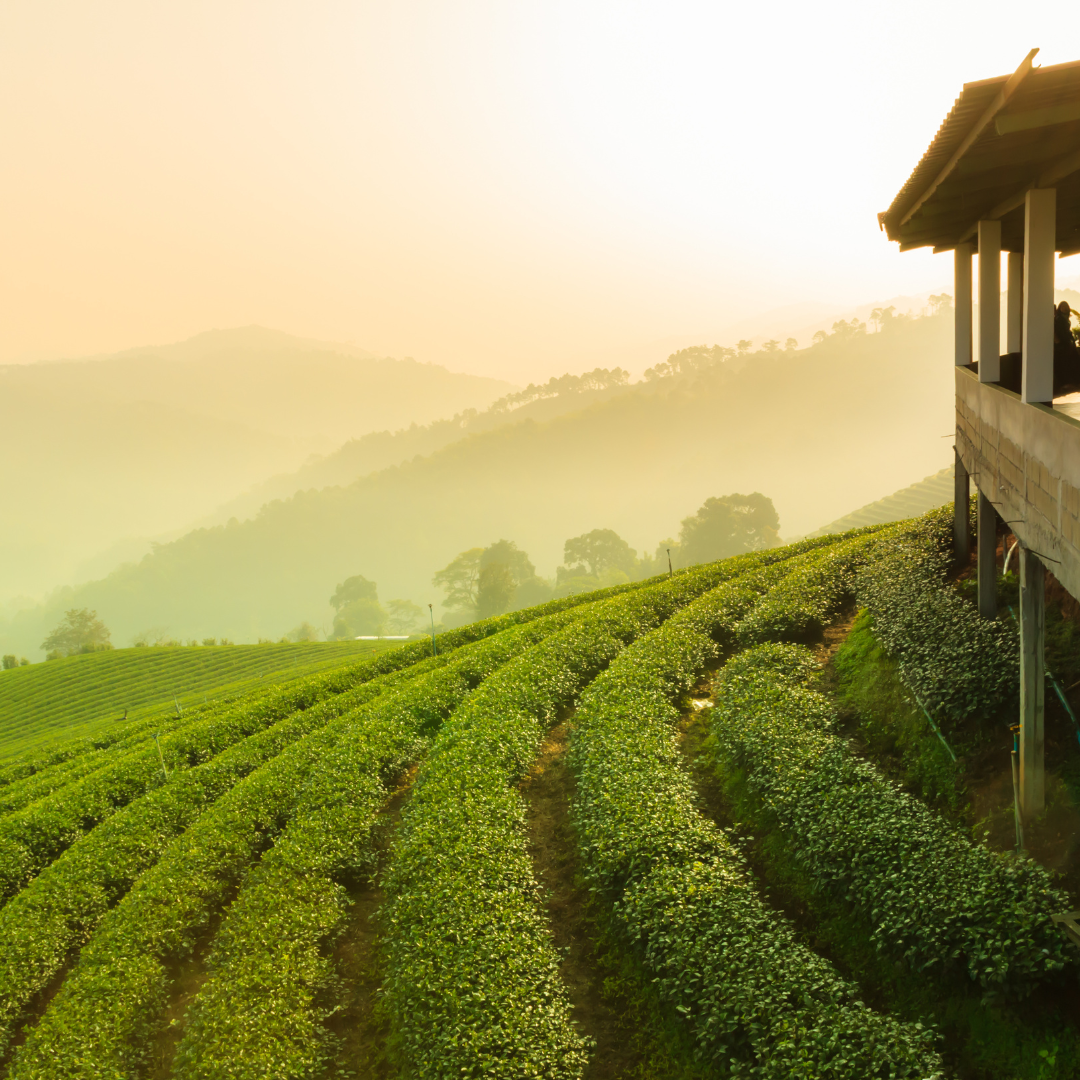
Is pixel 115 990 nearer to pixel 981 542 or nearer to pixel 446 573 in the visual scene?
pixel 981 542

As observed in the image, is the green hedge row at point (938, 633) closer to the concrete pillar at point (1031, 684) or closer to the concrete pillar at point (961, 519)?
the concrete pillar at point (961, 519)

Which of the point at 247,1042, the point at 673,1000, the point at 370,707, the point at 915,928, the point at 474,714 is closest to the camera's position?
the point at 915,928

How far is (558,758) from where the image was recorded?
1620 centimetres

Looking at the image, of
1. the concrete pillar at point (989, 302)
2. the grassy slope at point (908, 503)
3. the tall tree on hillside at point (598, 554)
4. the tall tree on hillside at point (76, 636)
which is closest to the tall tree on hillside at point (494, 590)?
the tall tree on hillside at point (598, 554)

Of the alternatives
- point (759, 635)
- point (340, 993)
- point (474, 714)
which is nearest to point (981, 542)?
point (759, 635)

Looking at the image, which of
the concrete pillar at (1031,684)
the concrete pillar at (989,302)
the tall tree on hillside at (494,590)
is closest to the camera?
the concrete pillar at (1031,684)

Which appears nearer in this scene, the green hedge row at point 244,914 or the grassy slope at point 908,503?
the green hedge row at point 244,914

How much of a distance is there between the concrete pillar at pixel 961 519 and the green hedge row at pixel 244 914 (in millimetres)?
13707

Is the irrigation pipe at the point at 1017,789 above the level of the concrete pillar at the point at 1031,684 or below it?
below

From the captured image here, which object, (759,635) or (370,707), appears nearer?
(759,635)

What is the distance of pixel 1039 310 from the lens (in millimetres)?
7574

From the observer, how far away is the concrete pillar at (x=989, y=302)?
10.2 m

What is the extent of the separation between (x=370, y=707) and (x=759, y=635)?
1148cm

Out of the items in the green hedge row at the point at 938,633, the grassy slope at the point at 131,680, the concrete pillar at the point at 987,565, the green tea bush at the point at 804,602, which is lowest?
the grassy slope at the point at 131,680
